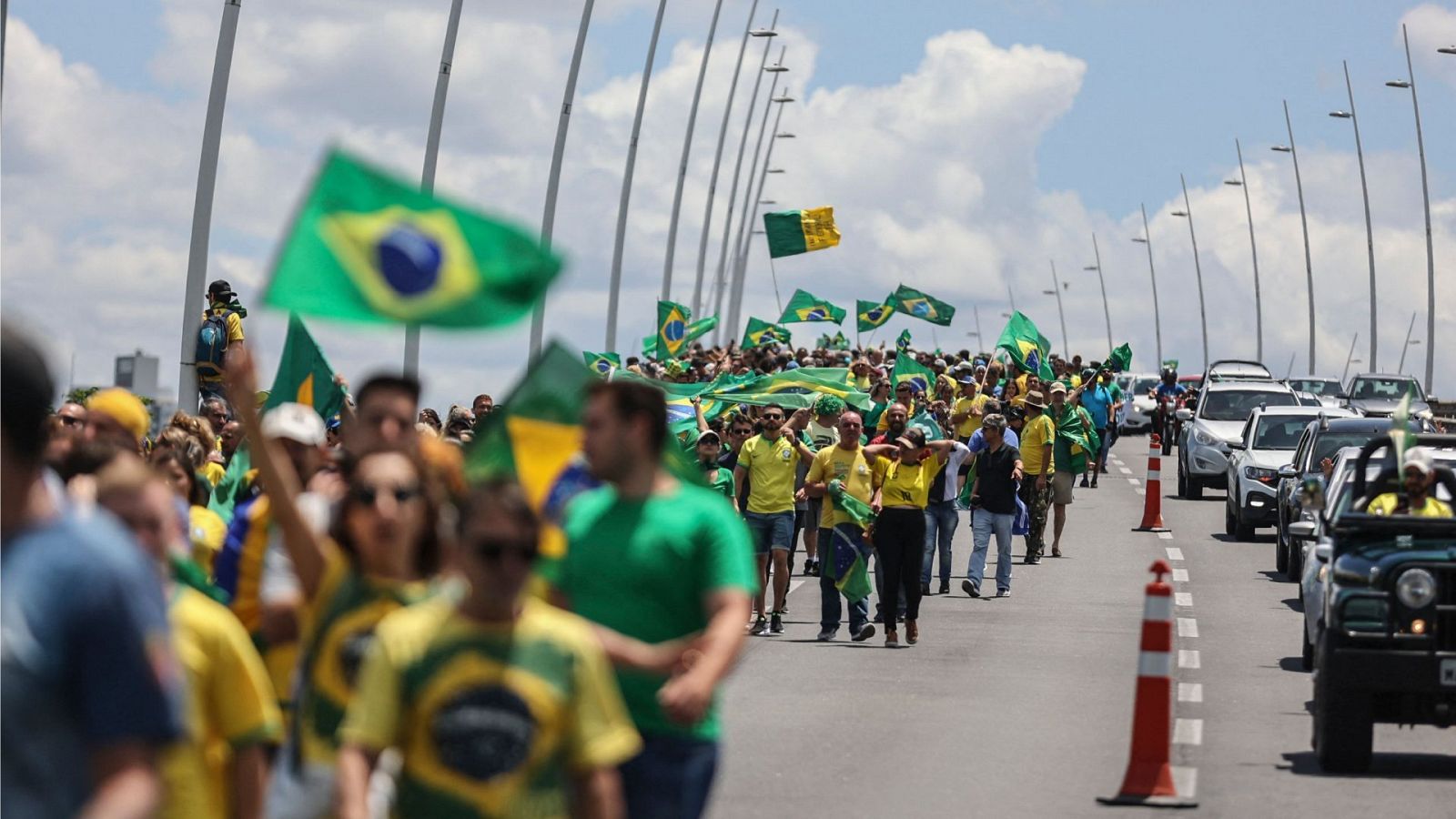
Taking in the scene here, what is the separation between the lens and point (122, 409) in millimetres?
8945

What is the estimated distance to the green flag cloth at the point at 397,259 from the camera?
20.3 ft

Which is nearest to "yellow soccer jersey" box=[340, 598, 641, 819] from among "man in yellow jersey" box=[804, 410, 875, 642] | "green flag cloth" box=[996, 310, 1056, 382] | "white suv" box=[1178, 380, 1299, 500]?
"man in yellow jersey" box=[804, 410, 875, 642]

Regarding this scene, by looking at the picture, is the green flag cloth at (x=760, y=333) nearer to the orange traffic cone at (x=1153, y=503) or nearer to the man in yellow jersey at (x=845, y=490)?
the orange traffic cone at (x=1153, y=503)

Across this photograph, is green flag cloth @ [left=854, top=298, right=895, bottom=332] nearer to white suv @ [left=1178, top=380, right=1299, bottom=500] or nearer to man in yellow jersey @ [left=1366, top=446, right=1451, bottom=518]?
white suv @ [left=1178, top=380, right=1299, bottom=500]

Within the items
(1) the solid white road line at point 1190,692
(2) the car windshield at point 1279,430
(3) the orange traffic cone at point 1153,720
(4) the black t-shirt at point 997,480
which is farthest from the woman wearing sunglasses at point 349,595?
(2) the car windshield at point 1279,430

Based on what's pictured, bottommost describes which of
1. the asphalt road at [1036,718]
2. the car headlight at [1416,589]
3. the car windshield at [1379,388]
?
the asphalt road at [1036,718]

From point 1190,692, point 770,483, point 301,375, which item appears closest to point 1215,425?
point 770,483

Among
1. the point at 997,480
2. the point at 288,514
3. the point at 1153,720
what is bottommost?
the point at 1153,720

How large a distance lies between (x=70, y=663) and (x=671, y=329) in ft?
139

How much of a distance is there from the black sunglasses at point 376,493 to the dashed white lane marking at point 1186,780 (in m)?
6.87

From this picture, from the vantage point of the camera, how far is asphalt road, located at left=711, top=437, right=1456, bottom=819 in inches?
481

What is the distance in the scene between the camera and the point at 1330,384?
62469 millimetres

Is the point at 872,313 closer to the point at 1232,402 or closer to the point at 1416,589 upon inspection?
the point at 1232,402

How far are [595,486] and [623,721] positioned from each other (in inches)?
109
